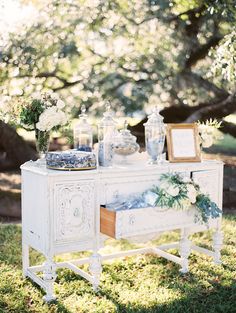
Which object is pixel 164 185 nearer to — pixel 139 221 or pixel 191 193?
pixel 191 193

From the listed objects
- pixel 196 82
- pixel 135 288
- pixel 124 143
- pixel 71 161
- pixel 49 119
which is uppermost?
pixel 196 82

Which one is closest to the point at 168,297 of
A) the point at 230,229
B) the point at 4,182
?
the point at 230,229

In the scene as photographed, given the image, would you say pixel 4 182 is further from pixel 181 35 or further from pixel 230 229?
pixel 230 229

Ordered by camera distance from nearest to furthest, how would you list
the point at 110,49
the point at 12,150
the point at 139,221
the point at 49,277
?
the point at 49,277 < the point at 139,221 < the point at 110,49 < the point at 12,150

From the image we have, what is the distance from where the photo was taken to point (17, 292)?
13.5ft

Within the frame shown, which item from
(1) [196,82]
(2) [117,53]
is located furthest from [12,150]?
(1) [196,82]

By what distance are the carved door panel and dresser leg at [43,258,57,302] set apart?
0.65 feet

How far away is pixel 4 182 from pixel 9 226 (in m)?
3.68

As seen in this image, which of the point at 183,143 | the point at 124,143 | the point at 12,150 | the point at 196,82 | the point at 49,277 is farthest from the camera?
the point at 12,150

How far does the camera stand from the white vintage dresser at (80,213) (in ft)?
12.6

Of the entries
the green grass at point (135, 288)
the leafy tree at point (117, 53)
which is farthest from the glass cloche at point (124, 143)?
the leafy tree at point (117, 53)

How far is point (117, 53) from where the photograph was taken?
357 inches

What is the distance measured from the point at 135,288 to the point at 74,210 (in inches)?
35.1

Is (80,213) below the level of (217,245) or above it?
above
